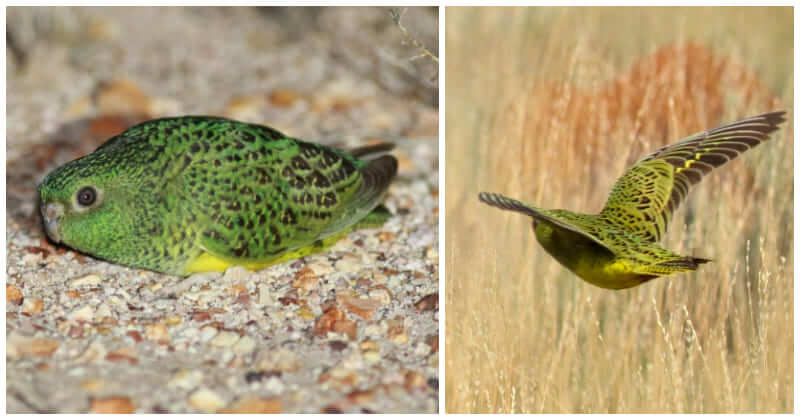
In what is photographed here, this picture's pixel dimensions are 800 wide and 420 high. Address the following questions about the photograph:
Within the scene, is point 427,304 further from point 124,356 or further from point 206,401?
point 124,356

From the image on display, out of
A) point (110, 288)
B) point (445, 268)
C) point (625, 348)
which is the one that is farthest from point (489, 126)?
point (110, 288)

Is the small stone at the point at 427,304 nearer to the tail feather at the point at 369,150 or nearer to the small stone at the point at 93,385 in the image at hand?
the tail feather at the point at 369,150

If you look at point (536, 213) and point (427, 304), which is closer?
point (536, 213)

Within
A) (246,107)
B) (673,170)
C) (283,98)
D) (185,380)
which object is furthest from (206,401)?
(283,98)

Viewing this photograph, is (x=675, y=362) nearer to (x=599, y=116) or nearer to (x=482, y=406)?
(x=482, y=406)

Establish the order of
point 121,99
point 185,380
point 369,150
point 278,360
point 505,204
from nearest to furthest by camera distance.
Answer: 1. point 505,204
2. point 185,380
3. point 278,360
4. point 369,150
5. point 121,99

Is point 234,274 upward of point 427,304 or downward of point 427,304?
upward

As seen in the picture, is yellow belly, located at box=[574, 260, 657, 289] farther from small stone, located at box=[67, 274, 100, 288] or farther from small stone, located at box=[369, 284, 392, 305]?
small stone, located at box=[67, 274, 100, 288]

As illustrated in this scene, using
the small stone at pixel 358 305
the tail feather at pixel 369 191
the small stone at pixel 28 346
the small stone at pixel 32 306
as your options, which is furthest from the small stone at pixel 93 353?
the tail feather at pixel 369 191
